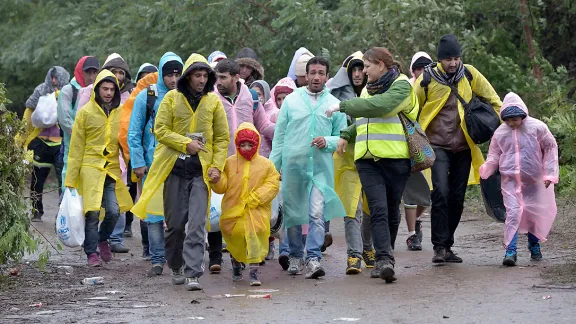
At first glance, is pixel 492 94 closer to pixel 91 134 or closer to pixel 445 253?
pixel 445 253

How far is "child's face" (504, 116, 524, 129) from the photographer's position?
10133mm

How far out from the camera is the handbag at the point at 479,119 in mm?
9992

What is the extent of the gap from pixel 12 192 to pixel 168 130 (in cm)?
136

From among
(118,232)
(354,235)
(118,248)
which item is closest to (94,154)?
(118,248)

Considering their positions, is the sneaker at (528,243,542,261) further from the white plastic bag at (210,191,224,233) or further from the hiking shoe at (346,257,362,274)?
the white plastic bag at (210,191,224,233)

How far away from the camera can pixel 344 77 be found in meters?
10.9


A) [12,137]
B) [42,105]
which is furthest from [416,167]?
[42,105]

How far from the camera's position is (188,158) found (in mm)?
9414

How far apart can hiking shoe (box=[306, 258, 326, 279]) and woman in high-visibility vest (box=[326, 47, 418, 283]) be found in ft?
1.59

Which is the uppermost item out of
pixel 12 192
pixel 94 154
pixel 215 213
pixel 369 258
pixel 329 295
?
pixel 94 154

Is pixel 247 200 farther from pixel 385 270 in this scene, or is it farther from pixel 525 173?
pixel 525 173

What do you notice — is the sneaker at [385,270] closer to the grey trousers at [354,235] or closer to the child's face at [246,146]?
the grey trousers at [354,235]

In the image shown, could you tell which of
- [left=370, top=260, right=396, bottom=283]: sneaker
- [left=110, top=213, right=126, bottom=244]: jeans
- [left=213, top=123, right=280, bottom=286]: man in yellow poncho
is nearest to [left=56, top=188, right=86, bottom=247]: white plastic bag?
[left=110, top=213, right=126, bottom=244]: jeans

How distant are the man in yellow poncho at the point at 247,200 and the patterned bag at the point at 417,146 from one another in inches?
45.9
